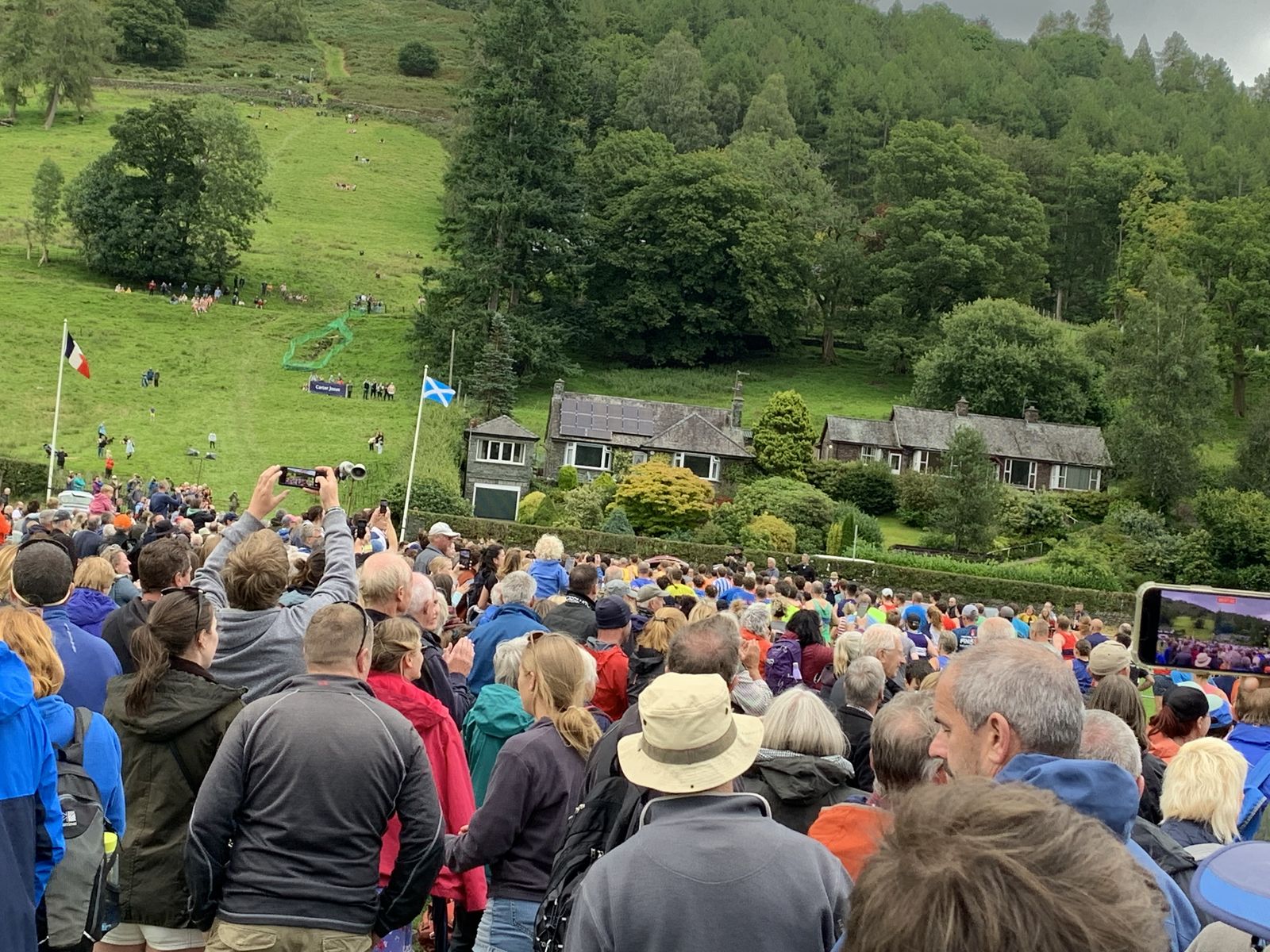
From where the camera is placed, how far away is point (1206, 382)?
72.1m

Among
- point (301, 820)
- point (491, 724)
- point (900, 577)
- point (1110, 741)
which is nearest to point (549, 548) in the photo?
point (491, 724)

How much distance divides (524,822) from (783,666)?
526 centimetres

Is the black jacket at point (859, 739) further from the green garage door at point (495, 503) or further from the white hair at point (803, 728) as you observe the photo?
the green garage door at point (495, 503)

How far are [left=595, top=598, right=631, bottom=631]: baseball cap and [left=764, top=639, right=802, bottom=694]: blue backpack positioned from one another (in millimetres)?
1863

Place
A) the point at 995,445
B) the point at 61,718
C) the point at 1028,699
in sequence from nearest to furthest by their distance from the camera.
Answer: the point at 1028,699, the point at 61,718, the point at 995,445

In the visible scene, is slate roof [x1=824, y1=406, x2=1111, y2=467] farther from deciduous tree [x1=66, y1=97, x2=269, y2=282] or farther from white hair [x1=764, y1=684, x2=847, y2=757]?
white hair [x1=764, y1=684, x2=847, y2=757]

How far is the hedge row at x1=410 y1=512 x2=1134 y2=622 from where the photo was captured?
45656 mm

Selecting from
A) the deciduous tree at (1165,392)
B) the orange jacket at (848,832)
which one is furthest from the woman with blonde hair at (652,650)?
the deciduous tree at (1165,392)

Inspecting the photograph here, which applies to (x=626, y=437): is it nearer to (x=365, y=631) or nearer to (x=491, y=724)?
(x=491, y=724)

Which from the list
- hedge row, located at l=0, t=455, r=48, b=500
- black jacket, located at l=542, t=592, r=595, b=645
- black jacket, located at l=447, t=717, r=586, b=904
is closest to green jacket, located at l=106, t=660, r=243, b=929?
black jacket, located at l=447, t=717, r=586, b=904

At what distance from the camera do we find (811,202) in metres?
107

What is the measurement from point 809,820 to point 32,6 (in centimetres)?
13041

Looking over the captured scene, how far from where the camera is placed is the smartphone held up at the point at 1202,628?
20.8 ft

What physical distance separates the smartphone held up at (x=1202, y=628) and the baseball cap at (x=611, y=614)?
150 inches
